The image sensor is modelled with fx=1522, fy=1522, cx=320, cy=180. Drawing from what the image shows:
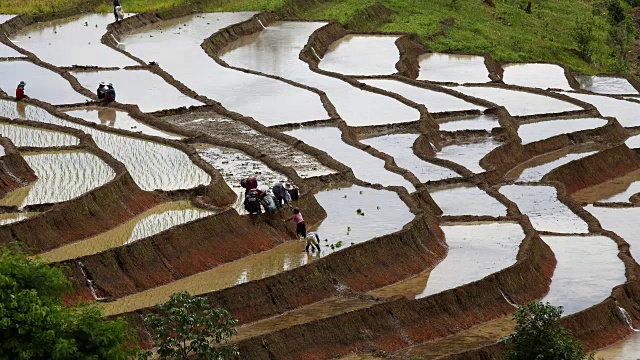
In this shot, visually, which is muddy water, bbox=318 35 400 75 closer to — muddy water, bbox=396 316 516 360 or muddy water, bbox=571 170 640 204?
muddy water, bbox=571 170 640 204

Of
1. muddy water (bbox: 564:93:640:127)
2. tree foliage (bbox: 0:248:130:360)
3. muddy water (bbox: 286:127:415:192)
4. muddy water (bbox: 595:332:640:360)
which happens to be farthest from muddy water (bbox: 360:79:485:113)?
tree foliage (bbox: 0:248:130:360)

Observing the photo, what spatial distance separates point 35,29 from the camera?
50344mm

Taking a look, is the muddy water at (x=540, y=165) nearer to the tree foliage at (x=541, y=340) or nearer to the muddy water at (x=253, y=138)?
the muddy water at (x=253, y=138)

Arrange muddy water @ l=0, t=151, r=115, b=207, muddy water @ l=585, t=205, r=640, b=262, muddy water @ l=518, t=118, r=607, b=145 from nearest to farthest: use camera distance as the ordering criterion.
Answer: muddy water @ l=0, t=151, r=115, b=207
muddy water @ l=585, t=205, r=640, b=262
muddy water @ l=518, t=118, r=607, b=145

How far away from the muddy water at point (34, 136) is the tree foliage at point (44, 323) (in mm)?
12539

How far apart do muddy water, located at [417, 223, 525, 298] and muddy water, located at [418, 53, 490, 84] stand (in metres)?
17.6

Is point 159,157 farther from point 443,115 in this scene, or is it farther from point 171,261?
point 443,115

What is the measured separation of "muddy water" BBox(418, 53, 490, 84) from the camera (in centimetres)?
4841

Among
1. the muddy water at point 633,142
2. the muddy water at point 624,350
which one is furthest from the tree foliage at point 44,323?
the muddy water at point 633,142

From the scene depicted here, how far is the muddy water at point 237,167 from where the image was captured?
30536 mm

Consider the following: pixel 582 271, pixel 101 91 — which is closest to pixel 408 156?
pixel 101 91

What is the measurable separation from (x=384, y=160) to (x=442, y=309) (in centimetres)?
972

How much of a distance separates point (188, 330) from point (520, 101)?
2500 cm

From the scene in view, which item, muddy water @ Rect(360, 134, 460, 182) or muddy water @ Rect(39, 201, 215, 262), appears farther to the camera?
muddy water @ Rect(360, 134, 460, 182)
